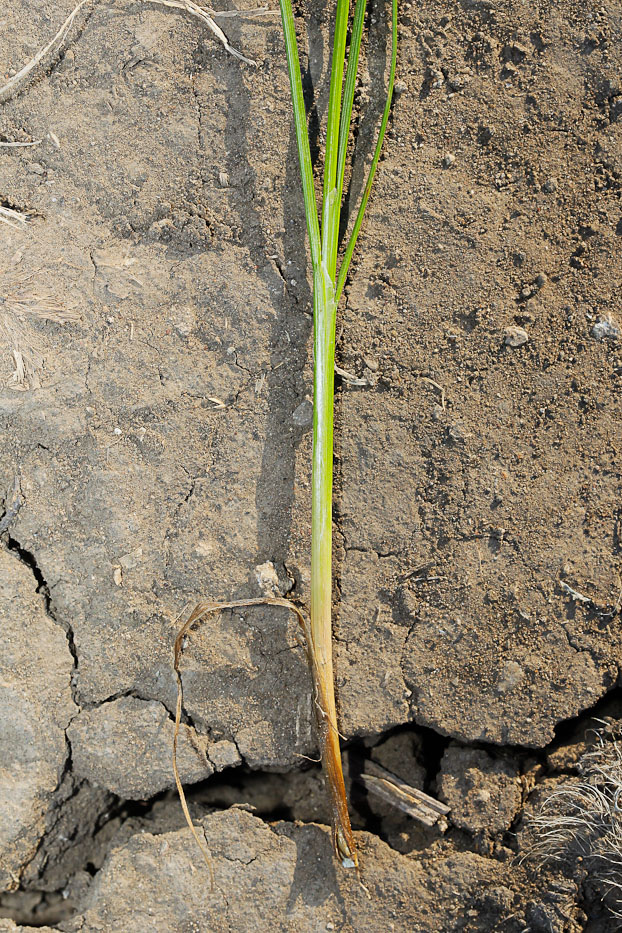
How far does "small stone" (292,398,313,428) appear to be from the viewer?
1.79 m

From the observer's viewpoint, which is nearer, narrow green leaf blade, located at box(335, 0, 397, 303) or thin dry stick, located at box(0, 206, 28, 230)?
narrow green leaf blade, located at box(335, 0, 397, 303)

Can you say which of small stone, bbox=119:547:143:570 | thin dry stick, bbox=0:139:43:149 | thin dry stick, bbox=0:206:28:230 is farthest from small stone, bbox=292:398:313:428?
thin dry stick, bbox=0:139:43:149

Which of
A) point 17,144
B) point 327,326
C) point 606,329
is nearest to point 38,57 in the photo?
Result: point 17,144

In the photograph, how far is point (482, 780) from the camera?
173cm

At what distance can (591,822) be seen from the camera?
1.61 m

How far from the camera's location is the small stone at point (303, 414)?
1.79m

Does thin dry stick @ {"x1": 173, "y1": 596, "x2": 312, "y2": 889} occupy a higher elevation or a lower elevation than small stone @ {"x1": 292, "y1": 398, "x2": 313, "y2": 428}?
lower

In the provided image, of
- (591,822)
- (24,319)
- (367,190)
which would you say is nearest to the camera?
(591,822)

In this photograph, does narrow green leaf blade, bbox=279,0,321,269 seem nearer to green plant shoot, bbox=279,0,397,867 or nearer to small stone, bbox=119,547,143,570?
green plant shoot, bbox=279,0,397,867

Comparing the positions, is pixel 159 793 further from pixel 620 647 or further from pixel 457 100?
pixel 457 100

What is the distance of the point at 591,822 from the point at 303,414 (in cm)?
124

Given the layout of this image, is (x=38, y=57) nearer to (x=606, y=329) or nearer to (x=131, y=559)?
(x=131, y=559)

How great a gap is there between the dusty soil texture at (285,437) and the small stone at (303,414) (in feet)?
0.10

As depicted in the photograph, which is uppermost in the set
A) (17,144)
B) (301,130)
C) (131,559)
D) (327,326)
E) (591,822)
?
(301,130)
